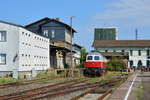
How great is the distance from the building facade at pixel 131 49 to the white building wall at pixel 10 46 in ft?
252

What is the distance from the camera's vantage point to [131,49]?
124000 millimetres

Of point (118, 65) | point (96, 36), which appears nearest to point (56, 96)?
point (118, 65)

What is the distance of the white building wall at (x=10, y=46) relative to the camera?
4050 cm

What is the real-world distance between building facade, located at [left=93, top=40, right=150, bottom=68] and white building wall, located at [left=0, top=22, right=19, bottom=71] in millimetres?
76855

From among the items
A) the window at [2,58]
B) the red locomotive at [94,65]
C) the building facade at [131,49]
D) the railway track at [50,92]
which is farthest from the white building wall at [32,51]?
the building facade at [131,49]

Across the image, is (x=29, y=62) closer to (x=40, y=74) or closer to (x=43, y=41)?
(x=40, y=74)

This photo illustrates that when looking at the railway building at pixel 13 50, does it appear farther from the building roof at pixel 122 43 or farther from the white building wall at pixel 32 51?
the building roof at pixel 122 43

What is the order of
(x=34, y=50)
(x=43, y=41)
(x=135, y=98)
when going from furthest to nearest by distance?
(x=43, y=41) → (x=34, y=50) → (x=135, y=98)

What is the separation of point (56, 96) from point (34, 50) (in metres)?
30.5

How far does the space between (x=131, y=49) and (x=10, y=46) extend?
86778 mm

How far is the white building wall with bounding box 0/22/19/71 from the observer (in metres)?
40.5

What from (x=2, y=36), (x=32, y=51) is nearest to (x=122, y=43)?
(x=32, y=51)

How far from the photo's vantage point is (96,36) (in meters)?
152

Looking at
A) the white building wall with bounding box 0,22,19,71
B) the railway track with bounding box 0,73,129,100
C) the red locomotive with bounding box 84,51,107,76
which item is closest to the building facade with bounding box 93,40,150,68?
the red locomotive with bounding box 84,51,107,76
